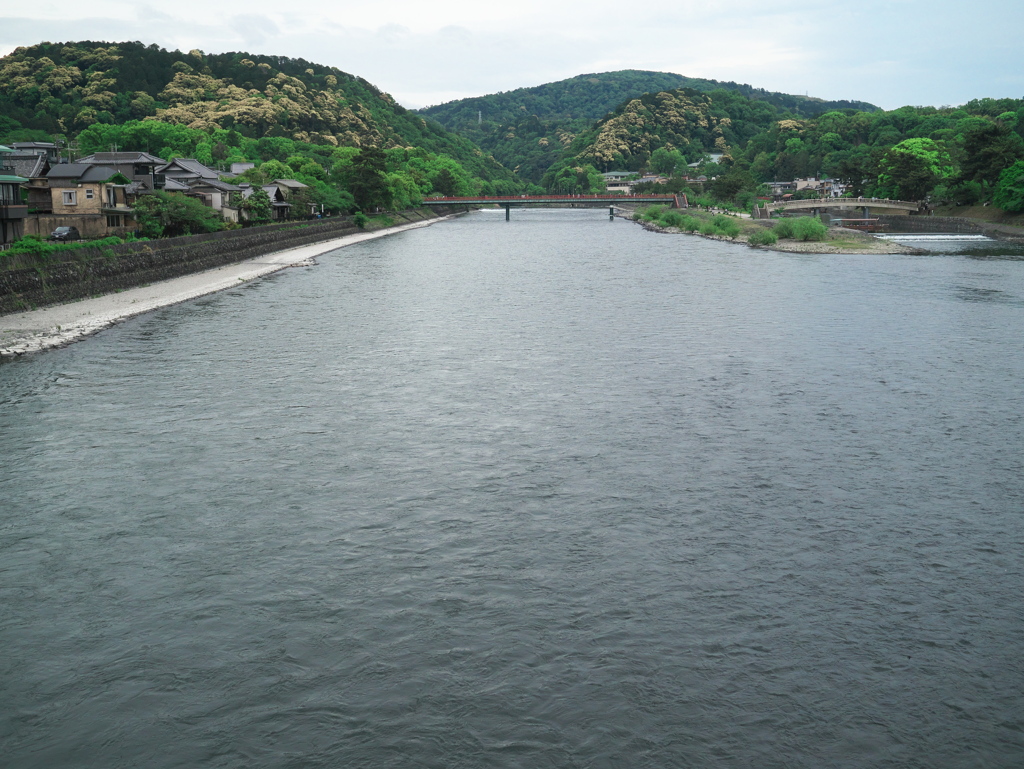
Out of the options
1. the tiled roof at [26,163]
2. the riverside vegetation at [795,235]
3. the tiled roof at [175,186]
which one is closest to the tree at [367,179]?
the tiled roof at [175,186]

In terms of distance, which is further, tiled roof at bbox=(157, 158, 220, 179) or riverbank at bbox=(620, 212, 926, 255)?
tiled roof at bbox=(157, 158, 220, 179)

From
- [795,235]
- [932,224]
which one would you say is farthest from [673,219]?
[795,235]

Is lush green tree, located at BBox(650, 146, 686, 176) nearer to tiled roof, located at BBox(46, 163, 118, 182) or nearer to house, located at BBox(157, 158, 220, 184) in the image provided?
house, located at BBox(157, 158, 220, 184)

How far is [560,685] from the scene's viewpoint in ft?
27.5

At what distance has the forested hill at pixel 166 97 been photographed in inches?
5328

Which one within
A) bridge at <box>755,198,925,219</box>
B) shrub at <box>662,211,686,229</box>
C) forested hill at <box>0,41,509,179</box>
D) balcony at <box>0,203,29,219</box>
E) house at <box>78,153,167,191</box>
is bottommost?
balcony at <box>0,203,29,219</box>

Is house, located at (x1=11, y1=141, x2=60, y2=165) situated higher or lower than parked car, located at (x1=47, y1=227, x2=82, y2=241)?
higher

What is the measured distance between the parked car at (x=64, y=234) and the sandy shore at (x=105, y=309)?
584cm

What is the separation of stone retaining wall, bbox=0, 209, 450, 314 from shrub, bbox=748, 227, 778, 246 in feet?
122

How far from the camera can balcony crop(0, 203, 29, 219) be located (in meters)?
39.5

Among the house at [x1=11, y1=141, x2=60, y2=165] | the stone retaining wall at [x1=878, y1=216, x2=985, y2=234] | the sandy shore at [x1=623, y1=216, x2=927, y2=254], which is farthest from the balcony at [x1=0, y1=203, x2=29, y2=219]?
the stone retaining wall at [x1=878, y1=216, x2=985, y2=234]

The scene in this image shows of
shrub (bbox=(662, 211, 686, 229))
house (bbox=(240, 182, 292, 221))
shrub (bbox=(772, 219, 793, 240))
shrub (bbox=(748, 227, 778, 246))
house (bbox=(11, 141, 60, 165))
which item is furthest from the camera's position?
shrub (bbox=(662, 211, 686, 229))

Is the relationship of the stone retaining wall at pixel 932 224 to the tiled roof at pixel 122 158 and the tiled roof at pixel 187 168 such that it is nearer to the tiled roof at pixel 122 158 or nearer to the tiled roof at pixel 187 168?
the tiled roof at pixel 187 168

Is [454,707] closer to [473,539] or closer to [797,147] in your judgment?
A: [473,539]
